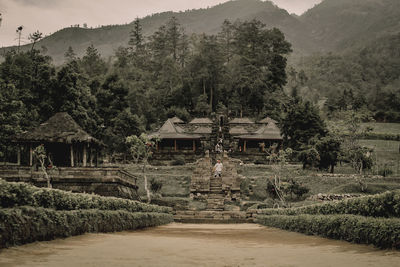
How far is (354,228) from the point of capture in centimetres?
894

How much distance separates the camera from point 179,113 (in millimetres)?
61031

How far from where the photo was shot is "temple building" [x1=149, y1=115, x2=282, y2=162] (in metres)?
45.4

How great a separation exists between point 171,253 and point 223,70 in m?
61.3

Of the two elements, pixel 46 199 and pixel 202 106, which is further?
pixel 202 106

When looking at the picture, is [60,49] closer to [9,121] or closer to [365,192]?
[9,121]

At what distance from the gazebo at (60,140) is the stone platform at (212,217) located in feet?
23.2

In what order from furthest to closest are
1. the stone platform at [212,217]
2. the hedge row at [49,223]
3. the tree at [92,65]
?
the tree at [92,65], the stone platform at [212,217], the hedge row at [49,223]

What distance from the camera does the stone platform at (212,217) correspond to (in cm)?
2223

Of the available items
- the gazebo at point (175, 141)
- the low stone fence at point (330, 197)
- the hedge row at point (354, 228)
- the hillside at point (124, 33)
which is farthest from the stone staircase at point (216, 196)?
the hillside at point (124, 33)

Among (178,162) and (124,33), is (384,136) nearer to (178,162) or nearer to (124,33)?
(178,162)

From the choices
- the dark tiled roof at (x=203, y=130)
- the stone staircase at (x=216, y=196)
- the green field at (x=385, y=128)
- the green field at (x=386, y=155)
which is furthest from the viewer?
the green field at (x=385, y=128)

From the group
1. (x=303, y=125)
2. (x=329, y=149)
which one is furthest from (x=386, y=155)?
(x=329, y=149)

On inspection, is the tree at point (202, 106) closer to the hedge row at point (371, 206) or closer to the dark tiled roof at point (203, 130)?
the dark tiled roof at point (203, 130)

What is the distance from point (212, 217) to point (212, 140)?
2627 cm
